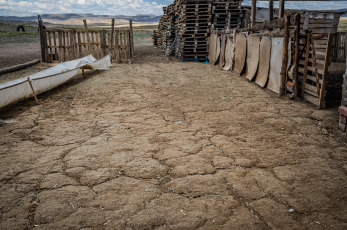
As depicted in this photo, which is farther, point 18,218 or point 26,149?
point 26,149

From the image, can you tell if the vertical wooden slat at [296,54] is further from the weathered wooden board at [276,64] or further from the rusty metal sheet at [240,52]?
the rusty metal sheet at [240,52]

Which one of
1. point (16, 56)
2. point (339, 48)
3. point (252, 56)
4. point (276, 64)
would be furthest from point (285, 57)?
point (16, 56)

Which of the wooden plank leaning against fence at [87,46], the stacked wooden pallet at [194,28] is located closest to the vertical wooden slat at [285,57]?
the stacked wooden pallet at [194,28]

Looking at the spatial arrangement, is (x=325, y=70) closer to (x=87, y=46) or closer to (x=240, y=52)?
(x=240, y=52)

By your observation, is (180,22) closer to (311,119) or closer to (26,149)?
(311,119)

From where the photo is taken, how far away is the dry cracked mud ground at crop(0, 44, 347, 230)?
7.55ft

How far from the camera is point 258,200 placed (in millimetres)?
2502

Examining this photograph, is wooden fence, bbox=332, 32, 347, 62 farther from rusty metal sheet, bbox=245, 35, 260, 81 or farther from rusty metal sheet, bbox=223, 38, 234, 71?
rusty metal sheet, bbox=245, 35, 260, 81

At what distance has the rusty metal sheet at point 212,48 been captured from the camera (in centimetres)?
1173

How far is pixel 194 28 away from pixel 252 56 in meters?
6.27

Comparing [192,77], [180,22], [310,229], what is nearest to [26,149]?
[310,229]

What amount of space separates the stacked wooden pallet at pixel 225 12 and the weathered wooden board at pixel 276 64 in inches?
269

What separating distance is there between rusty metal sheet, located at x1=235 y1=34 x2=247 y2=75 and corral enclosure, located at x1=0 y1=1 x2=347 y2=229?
218 centimetres

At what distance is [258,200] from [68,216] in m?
Result: 1.85
